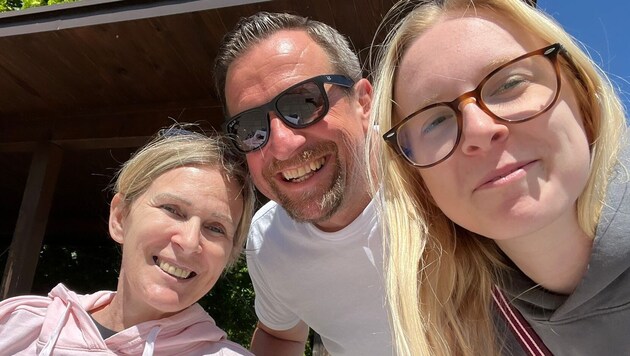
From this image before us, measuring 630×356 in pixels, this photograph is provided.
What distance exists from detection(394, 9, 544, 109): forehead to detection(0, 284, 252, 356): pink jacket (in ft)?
3.32

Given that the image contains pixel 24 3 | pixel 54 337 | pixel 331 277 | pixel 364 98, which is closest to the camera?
pixel 54 337

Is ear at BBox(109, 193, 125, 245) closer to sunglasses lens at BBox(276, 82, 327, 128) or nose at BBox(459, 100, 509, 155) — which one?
sunglasses lens at BBox(276, 82, 327, 128)

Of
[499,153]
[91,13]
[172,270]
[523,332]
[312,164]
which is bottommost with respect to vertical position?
[523,332]

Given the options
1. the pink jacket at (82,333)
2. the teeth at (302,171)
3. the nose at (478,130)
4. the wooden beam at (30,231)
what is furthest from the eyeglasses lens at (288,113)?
the wooden beam at (30,231)

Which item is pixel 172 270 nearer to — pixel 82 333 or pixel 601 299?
pixel 82 333

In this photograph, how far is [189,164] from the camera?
1.92 m

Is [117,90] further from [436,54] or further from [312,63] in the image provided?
[436,54]

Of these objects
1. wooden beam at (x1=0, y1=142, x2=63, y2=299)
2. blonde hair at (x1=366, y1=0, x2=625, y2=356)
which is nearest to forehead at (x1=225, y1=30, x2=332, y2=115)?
blonde hair at (x1=366, y1=0, x2=625, y2=356)

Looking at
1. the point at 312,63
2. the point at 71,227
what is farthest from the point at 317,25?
the point at 71,227

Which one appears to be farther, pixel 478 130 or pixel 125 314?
pixel 125 314

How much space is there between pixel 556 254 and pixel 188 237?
3.45 feet

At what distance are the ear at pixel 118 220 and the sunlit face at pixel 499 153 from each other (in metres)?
1.18

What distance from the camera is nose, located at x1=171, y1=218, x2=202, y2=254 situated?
1708mm

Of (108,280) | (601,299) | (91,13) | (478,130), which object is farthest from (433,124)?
(108,280)
